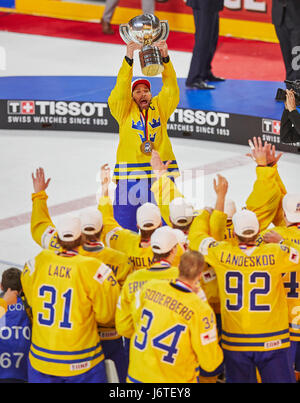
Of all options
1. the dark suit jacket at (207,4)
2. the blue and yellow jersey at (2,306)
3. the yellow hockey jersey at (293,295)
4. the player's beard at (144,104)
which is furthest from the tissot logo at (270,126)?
the blue and yellow jersey at (2,306)

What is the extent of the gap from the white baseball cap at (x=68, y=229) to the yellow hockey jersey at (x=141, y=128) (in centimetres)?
216

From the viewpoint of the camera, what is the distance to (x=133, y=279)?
5172 millimetres

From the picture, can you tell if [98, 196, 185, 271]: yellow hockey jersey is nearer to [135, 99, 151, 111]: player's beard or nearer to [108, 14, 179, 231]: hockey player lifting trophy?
[108, 14, 179, 231]: hockey player lifting trophy

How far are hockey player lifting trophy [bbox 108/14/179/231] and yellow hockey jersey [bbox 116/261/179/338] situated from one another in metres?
2.38

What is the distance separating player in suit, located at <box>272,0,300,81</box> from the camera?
11.7 m

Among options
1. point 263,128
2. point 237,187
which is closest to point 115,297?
point 237,187

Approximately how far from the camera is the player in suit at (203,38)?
12.6 m

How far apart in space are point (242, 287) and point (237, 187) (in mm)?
5162

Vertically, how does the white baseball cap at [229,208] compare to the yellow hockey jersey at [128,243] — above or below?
above

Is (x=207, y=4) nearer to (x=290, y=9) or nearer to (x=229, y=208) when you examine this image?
(x=290, y=9)

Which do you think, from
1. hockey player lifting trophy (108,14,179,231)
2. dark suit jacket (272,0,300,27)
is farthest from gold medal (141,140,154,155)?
dark suit jacket (272,0,300,27)

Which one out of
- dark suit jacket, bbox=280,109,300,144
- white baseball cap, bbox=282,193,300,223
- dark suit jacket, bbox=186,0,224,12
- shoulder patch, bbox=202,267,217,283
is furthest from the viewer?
dark suit jacket, bbox=186,0,224,12

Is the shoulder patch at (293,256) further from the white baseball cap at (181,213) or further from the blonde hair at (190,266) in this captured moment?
the white baseball cap at (181,213)
